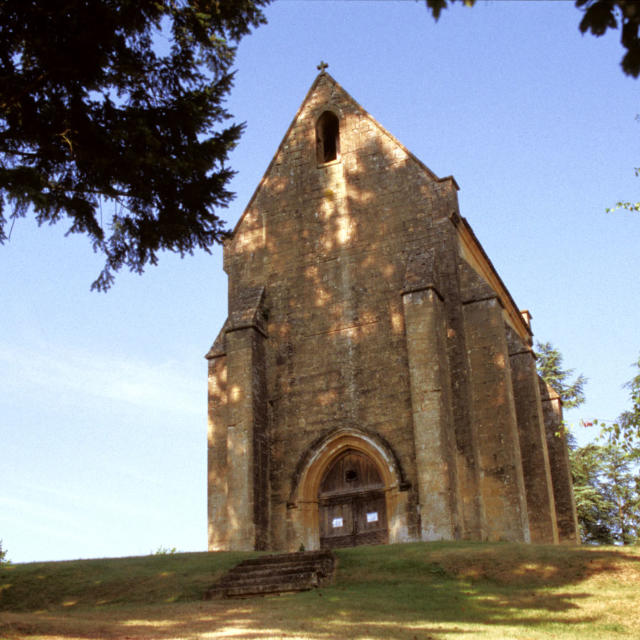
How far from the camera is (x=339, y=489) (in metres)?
21.4

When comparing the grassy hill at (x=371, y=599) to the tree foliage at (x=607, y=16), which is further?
the grassy hill at (x=371, y=599)

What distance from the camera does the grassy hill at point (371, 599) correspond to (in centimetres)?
1054

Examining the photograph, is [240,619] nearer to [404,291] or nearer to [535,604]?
[535,604]

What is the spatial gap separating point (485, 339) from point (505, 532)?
16.5ft

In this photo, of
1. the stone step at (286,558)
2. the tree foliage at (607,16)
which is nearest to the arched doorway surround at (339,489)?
the stone step at (286,558)

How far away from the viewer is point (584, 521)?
3678cm

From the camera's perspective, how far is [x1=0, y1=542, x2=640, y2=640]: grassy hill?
Result: 1054 cm

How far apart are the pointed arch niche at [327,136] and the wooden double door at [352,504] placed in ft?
31.1

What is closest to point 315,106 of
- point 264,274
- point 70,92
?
point 264,274

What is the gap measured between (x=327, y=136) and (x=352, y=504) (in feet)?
38.3

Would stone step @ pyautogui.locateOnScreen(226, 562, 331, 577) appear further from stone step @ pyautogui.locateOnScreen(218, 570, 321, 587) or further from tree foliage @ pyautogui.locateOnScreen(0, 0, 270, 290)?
tree foliage @ pyautogui.locateOnScreen(0, 0, 270, 290)

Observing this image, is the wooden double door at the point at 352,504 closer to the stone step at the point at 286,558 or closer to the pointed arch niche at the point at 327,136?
the stone step at the point at 286,558

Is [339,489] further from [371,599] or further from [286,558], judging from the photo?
[371,599]

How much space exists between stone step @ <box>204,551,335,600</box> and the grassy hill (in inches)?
12.5
